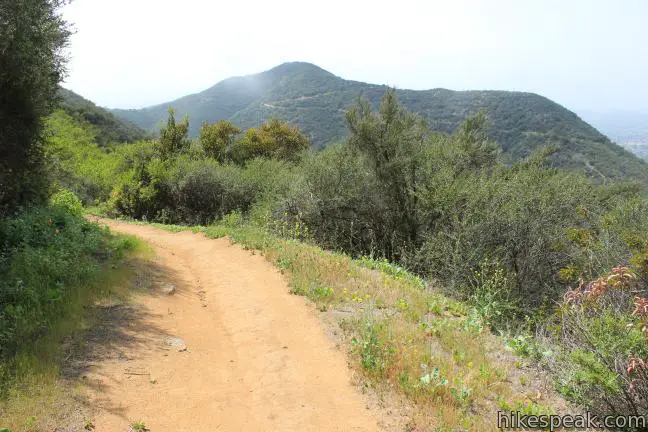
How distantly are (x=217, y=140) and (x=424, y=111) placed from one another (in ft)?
181

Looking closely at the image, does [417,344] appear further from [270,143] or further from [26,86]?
[270,143]

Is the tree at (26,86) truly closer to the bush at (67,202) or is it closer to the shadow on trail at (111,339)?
the bush at (67,202)

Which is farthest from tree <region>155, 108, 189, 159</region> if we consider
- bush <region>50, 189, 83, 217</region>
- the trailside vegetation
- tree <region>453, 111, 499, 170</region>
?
tree <region>453, 111, 499, 170</region>

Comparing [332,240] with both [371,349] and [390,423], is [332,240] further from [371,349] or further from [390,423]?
[390,423]

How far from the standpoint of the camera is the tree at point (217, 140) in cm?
3388

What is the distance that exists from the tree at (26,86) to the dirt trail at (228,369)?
389 cm

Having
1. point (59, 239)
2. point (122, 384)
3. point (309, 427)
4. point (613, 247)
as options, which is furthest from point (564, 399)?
point (59, 239)

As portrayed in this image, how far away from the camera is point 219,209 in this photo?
21.4m

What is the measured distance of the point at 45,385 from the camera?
4312 millimetres

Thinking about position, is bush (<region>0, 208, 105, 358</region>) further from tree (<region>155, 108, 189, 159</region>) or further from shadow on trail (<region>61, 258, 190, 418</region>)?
tree (<region>155, 108, 189, 159</region>)

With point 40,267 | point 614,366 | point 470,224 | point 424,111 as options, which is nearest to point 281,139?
point 470,224

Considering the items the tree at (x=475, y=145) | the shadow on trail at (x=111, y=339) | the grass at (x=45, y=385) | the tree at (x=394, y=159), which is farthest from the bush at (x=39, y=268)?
the tree at (x=475, y=145)

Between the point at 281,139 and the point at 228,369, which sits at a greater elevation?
the point at 281,139

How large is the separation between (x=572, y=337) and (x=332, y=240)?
9.39 metres
